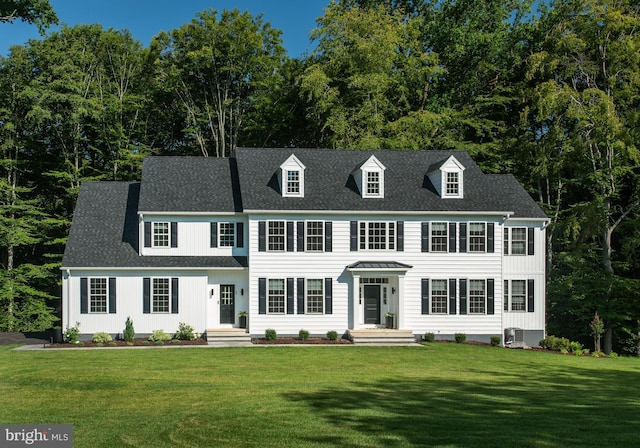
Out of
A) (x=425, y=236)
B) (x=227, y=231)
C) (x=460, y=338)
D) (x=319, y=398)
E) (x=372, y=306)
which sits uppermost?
(x=227, y=231)

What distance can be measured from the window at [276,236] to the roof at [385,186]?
27.5 inches

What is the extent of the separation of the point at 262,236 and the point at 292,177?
10.1 ft

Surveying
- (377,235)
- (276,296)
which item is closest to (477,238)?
(377,235)

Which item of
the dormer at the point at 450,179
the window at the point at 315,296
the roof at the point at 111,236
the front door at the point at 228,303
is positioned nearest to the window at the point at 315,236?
the window at the point at 315,296

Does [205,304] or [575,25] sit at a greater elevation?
[575,25]

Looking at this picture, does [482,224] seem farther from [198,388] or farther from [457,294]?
[198,388]

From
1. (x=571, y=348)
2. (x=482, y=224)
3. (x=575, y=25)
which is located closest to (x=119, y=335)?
(x=482, y=224)

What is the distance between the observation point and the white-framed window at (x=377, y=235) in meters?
29.1

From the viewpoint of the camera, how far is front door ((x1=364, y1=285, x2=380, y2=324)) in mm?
29484

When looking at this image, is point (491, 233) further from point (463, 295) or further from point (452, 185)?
point (463, 295)

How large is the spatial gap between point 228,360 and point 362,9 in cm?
3421

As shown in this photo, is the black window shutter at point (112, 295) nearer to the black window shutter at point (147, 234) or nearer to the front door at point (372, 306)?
the black window shutter at point (147, 234)

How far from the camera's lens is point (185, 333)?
27453mm

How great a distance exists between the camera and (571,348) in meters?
28.4
